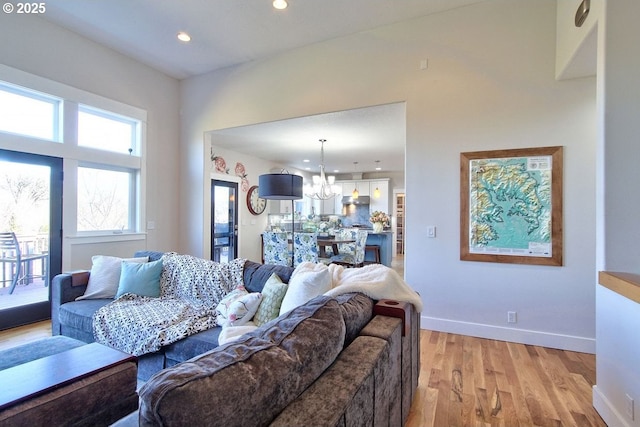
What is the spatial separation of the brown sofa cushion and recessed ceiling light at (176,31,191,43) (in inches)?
159

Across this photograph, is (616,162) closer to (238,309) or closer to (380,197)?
(238,309)

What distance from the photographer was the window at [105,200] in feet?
13.3

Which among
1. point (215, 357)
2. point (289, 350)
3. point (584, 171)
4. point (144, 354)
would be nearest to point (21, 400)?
point (144, 354)

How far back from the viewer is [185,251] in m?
5.09

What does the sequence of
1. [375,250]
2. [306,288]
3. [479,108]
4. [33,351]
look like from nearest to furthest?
[33,351], [306,288], [479,108], [375,250]

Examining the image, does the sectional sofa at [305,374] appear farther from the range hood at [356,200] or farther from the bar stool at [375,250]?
the range hood at [356,200]

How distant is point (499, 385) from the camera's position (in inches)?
88.9

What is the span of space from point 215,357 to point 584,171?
3.52 m

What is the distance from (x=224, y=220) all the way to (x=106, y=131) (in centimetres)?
280

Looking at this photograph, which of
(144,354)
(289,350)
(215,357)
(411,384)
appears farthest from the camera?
(144,354)

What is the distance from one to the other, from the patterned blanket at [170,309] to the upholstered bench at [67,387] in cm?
35

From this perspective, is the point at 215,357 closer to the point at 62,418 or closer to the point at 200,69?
the point at 62,418

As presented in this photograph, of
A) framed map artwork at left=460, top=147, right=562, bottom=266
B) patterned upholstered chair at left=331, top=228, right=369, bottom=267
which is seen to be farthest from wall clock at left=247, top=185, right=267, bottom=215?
framed map artwork at left=460, top=147, right=562, bottom=266

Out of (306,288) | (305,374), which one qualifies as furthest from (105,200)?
(305,374)
